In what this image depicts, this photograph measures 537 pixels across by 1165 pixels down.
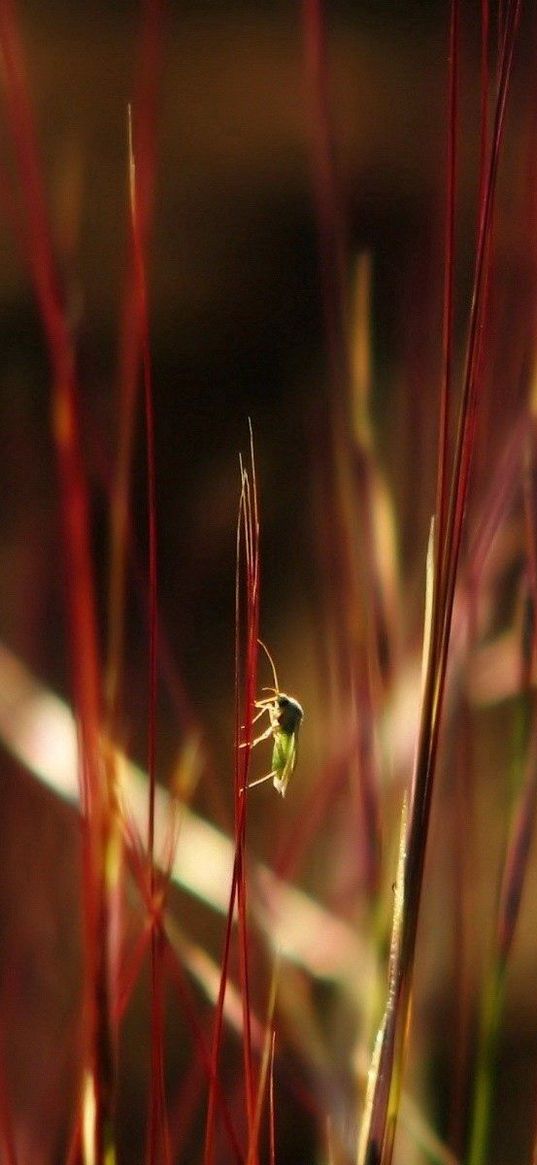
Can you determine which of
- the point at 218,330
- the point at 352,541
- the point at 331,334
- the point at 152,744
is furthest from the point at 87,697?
the point at 218,330

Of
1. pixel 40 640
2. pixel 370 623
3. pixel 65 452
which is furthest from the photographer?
pixel 40 640

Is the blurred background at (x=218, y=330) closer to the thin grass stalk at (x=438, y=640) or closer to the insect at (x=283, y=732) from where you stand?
the insect at (x=283, y=732)

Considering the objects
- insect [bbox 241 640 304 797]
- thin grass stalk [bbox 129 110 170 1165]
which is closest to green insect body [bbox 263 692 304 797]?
insect [bbox 241 640 304 797]

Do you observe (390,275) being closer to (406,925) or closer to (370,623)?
(370,623)

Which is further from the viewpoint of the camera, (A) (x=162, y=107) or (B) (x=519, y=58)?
(A) (x=162, y=107)

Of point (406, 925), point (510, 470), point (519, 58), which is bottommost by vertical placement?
point (406, 925)

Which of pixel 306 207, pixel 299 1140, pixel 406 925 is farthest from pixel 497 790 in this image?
pixel 406 925

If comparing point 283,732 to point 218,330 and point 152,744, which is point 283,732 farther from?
point 218,330

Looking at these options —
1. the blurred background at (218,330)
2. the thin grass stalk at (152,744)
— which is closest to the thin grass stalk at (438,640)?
the thin grass stalk at (152,744)

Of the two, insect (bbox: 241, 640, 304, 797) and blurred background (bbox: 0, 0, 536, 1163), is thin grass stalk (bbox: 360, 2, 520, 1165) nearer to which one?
insect (bbox: 241, 640, 304, 797)
